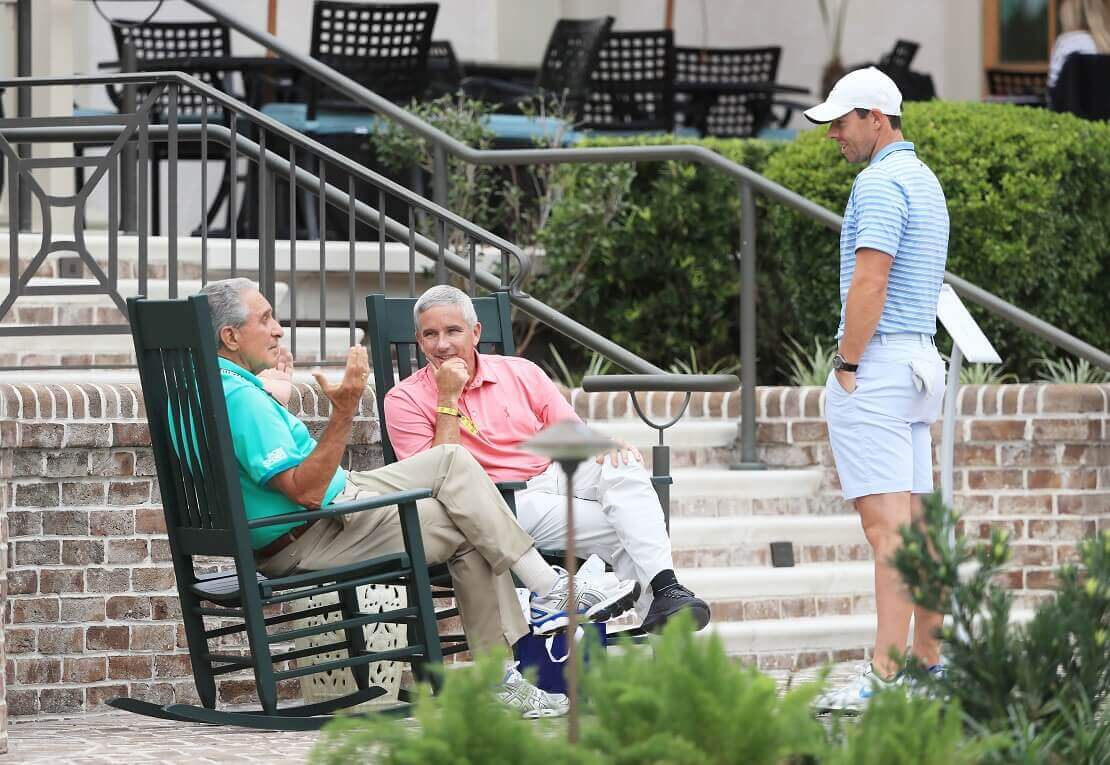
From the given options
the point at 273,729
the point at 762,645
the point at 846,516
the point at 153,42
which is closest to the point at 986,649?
the point at 273,729

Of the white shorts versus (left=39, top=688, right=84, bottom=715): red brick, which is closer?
the white shorts

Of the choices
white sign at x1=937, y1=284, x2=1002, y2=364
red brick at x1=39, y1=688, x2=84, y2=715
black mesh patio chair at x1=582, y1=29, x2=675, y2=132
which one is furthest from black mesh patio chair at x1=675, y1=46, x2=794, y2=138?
red brick at x1=39, y1=688, x2=84, y2=715

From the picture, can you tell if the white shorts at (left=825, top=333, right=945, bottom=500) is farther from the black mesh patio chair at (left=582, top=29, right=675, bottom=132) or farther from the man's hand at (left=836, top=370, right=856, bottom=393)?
the black mesh patio chair at (left=582, top=29, right=675, bottom=132)

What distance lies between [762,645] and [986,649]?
2469mm

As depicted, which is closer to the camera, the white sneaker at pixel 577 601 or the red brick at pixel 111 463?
the white sneaker at pixel 577 601

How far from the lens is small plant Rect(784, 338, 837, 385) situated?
22.6 feet

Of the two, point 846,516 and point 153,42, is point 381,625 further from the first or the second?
point 153,42

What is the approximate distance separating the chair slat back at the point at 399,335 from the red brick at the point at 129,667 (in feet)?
2.63

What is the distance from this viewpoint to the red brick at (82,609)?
479 cm

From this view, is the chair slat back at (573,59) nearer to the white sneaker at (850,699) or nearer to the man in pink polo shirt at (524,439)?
the man in pink polo shirt at (524,439)

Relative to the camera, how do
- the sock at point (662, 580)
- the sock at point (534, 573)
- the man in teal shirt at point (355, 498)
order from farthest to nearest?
the sock at point (662, 580), the sock at point (534, 573), the man in teal shirt at point (355, 498)

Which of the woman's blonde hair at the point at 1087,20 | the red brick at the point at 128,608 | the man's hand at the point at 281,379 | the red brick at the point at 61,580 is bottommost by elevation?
the red brick at the point at 128,608

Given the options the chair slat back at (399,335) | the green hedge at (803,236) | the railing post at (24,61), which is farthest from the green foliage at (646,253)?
the chair slat back at (399,335)

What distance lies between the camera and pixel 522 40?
11.5 m
